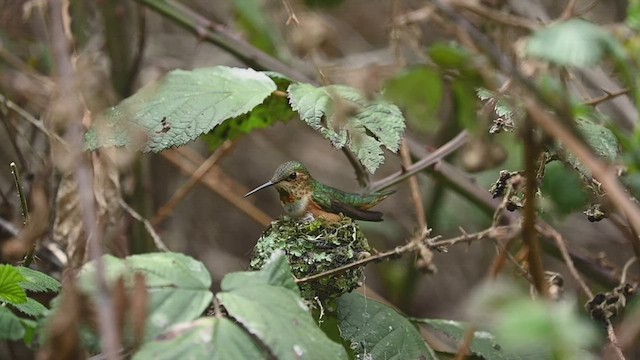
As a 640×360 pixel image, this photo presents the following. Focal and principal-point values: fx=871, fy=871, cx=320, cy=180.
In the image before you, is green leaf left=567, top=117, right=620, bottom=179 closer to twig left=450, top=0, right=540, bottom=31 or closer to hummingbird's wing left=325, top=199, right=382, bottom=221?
hummingbird's wing left=325, top=199, right=382, bottom=221

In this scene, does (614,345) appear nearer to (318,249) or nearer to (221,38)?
(318,249)

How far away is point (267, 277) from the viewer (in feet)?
5.24

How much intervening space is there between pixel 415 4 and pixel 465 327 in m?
2.73

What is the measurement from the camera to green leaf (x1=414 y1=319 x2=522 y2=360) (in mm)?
2223

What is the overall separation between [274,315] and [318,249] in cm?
91

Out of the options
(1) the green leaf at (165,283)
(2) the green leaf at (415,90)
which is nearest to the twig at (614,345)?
(2) the green leaf at (415,90)

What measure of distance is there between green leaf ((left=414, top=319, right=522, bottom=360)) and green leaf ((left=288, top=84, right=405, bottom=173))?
0.53 metres

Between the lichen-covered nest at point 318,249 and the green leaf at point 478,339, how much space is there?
0.91 ft

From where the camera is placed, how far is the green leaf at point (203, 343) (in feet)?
4.48

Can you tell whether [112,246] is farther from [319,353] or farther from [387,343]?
[319,353]

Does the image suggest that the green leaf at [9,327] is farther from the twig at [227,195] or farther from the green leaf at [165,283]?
the twig at [227,195]

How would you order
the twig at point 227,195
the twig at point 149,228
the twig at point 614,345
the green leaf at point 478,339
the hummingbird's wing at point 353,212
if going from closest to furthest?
1. the twig at point 614,345
2. the green leaf at point 478,339
3. the hummingbird's wing at point 353,212
4. the twig at point 149,228
5. the twig at point 227,195

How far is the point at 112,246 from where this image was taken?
123 inches

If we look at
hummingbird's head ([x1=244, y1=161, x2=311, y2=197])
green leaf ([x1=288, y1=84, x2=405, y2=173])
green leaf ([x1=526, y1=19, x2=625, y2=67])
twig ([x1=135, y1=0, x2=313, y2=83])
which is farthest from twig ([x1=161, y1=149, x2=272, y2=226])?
green leaf ([x1=526, y1=19, x2=625, y2=67])
